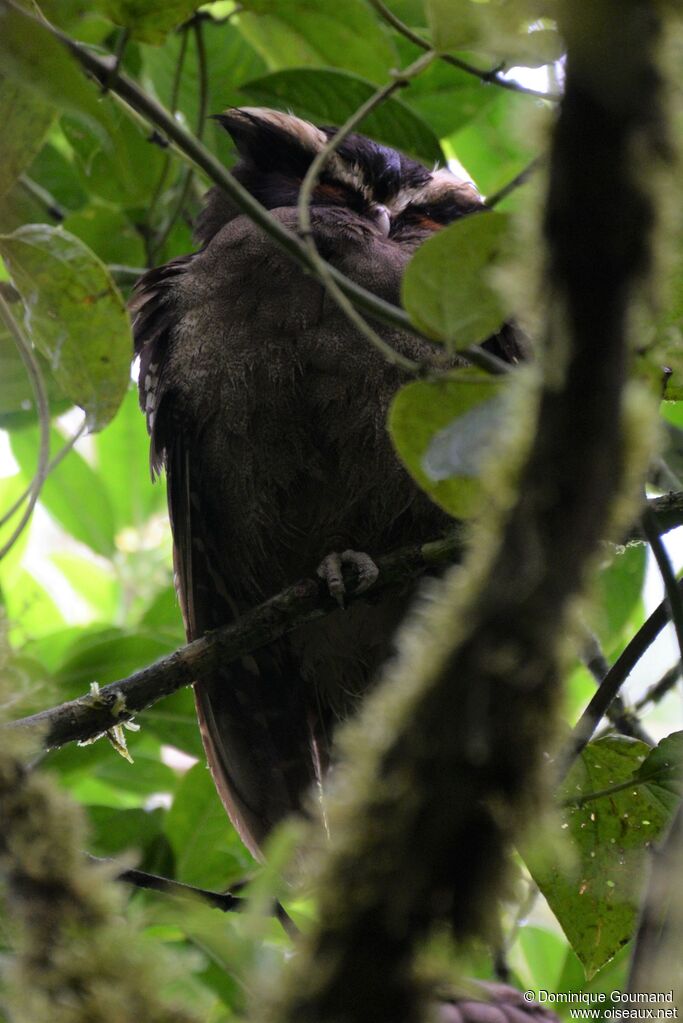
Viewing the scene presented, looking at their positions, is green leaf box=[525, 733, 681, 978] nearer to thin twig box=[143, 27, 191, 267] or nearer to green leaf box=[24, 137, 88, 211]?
thin twig box=[143, 27, 191, 267]

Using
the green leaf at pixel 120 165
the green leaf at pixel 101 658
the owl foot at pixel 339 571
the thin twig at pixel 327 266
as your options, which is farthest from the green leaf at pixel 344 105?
the green leaf at pixel 101 658

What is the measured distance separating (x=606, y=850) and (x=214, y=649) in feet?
2.61

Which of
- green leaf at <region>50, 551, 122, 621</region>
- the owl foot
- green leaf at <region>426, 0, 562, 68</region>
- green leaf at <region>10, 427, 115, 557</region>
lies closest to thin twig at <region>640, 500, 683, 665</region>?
green leaf at <region>426, 0, 562, 68</region>

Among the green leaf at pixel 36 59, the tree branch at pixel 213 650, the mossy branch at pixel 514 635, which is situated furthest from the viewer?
the tree branch at pixel 213 650

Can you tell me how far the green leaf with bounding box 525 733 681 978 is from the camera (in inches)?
65.4

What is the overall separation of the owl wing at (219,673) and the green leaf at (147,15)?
1.00 m

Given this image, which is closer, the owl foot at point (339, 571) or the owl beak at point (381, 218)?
the owl foot at point (339, 571)

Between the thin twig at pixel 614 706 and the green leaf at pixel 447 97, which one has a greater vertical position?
the green leaf at pixel 447 97

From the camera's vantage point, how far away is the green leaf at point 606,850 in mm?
1660

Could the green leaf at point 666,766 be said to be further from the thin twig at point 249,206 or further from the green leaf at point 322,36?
the green leaf at point 322,36

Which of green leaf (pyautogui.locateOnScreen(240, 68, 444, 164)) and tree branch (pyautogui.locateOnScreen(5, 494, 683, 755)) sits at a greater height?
green leaf (pyautogui.locateOnScreen(240, 68, 444, 164))

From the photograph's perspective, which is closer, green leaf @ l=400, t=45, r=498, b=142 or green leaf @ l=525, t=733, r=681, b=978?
green leaf @ l=525, t=733, r=681, b=978

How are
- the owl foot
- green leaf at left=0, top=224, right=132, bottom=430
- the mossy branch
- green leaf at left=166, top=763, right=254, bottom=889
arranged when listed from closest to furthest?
1. the mossy branch
2. green leaf at left=0, top=224, right=132, bottom=430
3. the owl foot
4. green leaf at left=166, top=763, right=254, bottom=889

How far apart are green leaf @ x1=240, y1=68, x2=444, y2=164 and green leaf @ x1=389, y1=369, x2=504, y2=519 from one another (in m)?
1.22
